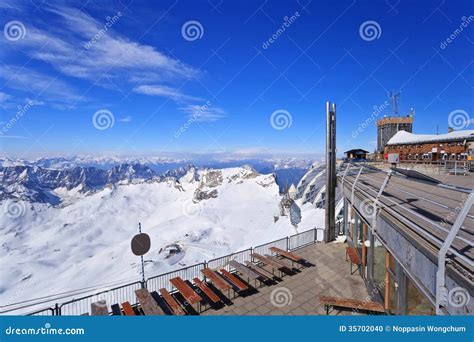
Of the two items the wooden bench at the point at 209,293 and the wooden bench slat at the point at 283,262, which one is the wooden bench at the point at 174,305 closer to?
the wooden bench at the point at 209,293

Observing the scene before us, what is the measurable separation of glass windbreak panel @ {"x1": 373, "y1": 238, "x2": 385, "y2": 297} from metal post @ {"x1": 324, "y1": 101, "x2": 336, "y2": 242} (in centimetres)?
670

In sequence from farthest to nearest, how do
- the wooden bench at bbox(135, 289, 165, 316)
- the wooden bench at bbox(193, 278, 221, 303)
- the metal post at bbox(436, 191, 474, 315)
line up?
the wooden bench at bbox(193, 278, 221, 303) < the wooden bench at bbox(135, 289, 165, 316) < the metal post at bbox(436, 191, 474, 315)

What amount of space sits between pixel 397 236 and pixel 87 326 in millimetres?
5716

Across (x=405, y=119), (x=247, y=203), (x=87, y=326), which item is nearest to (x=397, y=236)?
(x=87, y=326)

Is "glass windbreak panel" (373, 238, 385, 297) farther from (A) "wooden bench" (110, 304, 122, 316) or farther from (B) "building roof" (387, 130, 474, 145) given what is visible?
(B) "building roof" (387, 130, 474, 145)

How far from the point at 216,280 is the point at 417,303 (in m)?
6.25

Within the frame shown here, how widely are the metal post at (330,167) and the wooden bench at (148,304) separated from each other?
391 inches

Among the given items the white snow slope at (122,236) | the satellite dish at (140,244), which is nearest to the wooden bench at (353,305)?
the satellite dish at (140,244)

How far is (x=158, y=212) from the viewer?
562 feet

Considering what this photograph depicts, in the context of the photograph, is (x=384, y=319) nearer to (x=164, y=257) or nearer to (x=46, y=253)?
(x=164, y=257)

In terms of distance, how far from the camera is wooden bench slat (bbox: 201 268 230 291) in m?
8.62

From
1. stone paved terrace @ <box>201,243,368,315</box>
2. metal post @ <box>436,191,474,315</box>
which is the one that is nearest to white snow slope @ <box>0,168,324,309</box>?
stone paved terrace @ <box>201,243,368,315</box>

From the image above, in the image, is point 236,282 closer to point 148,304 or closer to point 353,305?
point 148,304

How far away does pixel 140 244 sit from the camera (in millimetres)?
8695
